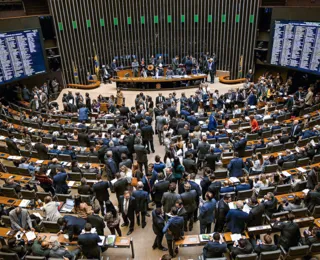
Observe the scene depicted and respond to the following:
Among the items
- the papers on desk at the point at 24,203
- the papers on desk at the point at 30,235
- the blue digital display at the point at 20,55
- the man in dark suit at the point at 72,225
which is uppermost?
the blue digital display at the point at 20,55

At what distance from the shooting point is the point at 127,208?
22.2 ft

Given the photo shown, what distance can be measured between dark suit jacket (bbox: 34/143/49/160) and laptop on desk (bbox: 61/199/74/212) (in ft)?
8.56

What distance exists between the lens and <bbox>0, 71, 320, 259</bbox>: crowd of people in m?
6.00

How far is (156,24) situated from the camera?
63.9 feet

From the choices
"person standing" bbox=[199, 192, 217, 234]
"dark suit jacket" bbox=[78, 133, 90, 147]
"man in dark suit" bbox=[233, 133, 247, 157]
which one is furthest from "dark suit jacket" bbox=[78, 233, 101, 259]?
"man in dark suit" bbox=[233, 133, 247, 157]

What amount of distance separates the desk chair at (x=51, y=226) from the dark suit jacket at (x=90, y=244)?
3.36 ft

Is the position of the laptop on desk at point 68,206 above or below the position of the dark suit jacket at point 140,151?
below

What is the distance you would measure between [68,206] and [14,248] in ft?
5.42

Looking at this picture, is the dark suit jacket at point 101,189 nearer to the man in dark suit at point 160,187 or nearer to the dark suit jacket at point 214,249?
the man in dark suit at point 160,187

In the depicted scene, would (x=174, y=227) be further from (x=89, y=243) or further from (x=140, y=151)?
(x=140, y=151)

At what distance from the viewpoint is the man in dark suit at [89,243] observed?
5.50 m

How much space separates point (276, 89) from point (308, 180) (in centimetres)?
823

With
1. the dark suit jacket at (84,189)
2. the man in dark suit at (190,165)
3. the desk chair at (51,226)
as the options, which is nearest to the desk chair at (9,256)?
the desk chair at (51,226)

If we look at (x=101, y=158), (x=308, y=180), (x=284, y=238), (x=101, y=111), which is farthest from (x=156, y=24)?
(x=284, y=238)
